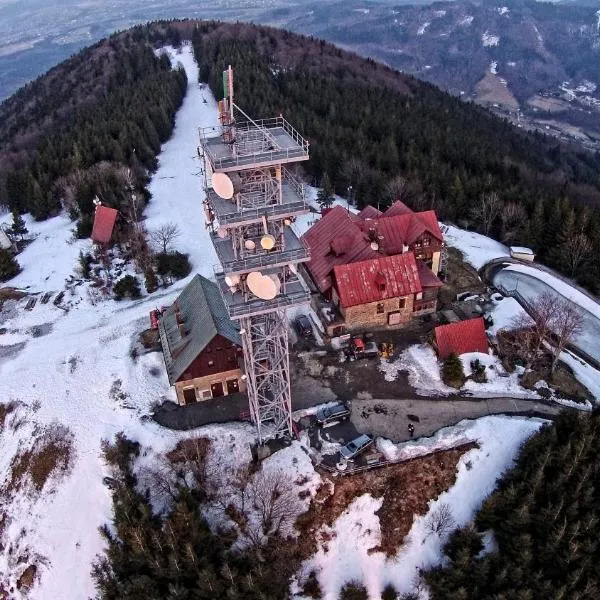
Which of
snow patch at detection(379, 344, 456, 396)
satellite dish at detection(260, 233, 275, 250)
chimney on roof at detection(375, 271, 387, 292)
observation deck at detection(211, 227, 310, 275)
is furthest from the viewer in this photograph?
chimney on roof at detection(375, 271, 387, 292)

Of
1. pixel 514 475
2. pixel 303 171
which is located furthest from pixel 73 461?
pixel 303 171

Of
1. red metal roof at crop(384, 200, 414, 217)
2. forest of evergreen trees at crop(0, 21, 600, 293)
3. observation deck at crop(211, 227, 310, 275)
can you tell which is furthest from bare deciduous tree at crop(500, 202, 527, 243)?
observation deck at crop(211, 227, 310, 275)

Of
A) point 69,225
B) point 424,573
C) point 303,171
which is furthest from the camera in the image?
point 303,171

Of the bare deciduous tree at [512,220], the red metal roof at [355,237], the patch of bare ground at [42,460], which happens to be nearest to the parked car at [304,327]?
the red metal roof at [355,237]

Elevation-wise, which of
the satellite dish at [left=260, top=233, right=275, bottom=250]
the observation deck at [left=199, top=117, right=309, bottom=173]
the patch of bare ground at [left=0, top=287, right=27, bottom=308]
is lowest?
the patch of bare ground at [left=0, top=287, right=27, bottom=308]

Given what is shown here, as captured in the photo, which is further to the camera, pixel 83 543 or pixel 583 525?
pixel 83 543

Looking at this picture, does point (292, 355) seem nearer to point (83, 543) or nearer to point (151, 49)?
point (83, 543)

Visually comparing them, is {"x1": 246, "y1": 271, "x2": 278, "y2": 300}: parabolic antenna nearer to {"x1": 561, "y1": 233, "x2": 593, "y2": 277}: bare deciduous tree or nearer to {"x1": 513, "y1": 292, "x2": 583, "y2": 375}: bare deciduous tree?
{"x1": 513, "y1": 292, "x2": 583, "y2": 375}: bare deciduous tree

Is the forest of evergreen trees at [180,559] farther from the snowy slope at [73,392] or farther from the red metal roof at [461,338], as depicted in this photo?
the red metal roof at [461,338]
